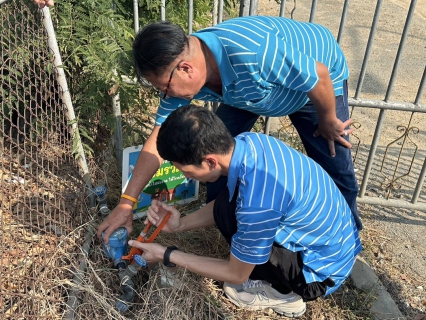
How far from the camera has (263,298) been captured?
2.52 m

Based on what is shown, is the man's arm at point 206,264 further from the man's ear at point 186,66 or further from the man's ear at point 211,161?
the man's ear at point 186,66

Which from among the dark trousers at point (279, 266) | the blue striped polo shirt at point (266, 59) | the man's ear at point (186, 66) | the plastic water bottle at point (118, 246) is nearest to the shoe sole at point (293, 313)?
the dark trousers at point (279, 266)

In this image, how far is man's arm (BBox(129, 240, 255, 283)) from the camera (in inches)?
78.9

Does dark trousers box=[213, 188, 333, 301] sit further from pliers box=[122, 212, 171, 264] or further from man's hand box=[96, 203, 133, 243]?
man's hand box=[96, 203, 133, 243]

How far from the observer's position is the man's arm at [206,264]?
2.00 metres

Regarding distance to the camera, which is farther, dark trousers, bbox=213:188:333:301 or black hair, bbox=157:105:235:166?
dark trousers, bbox=213:188:333:301

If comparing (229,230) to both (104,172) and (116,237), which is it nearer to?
(116,237)

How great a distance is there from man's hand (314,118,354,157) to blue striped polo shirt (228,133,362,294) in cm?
36

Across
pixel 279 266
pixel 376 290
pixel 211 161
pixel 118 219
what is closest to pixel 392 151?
pixel 376 290

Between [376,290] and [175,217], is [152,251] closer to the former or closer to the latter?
[175,217]

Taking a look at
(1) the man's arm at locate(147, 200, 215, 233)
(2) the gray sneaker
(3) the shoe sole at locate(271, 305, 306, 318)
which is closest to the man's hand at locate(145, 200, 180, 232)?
(1) the man's arm at locate(147, 200, 215, 233)

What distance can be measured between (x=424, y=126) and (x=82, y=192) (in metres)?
3.52

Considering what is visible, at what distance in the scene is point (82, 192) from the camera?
2938 millimetres

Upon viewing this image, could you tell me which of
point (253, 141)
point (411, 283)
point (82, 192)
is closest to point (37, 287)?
point (82, 192)
